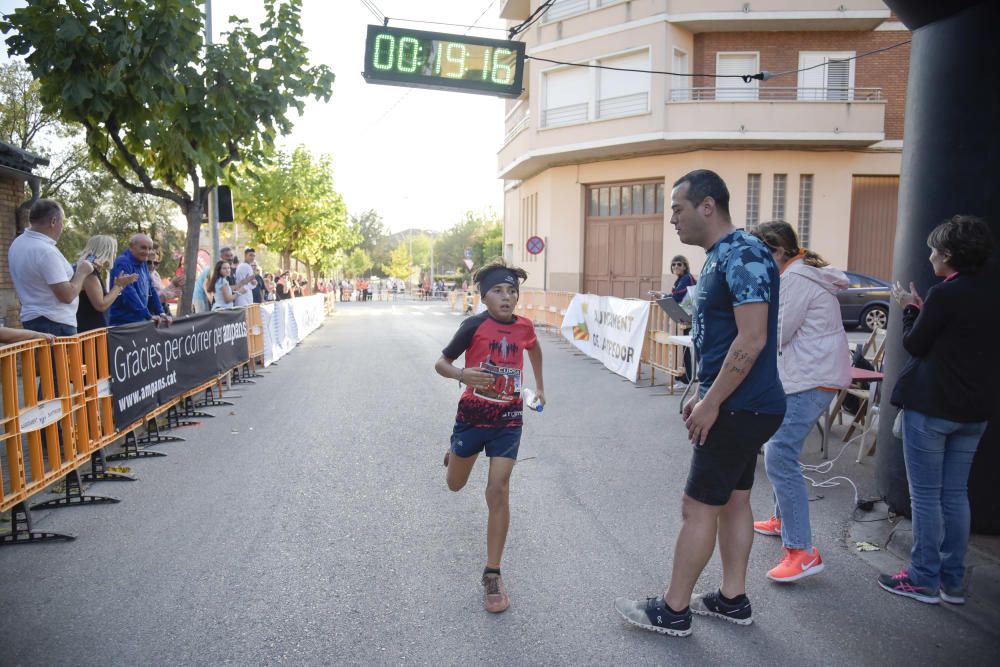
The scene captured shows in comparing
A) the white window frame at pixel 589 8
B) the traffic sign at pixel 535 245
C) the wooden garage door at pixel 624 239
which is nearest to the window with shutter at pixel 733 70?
the wooden garage door at pixel 624 239

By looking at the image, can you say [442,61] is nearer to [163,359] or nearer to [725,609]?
[163,359]

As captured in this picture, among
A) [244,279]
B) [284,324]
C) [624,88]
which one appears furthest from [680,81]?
[244,279]

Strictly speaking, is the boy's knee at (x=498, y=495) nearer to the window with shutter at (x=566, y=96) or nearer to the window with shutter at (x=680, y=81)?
the window with shutter at (x=680, y=81)

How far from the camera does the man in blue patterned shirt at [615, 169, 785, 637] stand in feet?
10.0

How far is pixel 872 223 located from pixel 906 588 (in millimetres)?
23250

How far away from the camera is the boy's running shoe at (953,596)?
3852 millimetres

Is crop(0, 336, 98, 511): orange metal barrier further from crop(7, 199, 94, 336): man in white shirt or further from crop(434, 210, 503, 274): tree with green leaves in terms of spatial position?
Result: crop(434, 210, 503, 274): tree with green leaves

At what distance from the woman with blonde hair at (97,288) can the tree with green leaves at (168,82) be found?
260cm

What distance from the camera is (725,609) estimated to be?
367 cm

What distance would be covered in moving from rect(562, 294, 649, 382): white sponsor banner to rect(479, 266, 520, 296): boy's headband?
799 centimetres

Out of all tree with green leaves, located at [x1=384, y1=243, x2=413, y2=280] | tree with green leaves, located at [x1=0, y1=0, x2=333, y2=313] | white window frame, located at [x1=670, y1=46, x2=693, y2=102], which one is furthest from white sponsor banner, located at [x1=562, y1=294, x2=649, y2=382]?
tree with green leaves, located at [x1=384, y1=243, x2=413, y2=280]

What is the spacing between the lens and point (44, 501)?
219 inches

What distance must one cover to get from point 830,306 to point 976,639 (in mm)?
1886

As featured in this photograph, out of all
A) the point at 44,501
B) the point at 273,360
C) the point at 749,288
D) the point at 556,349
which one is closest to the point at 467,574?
the point at 749,288
